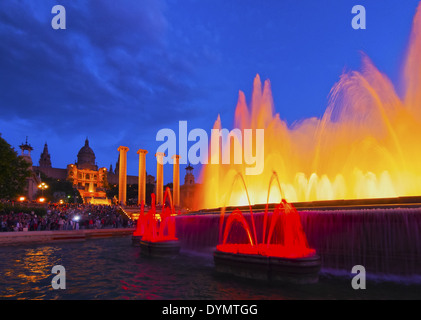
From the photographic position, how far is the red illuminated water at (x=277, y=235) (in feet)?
36.4

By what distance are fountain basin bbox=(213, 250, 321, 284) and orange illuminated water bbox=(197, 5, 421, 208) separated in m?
8.21

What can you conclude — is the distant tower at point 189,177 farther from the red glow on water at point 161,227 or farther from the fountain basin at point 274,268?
the fountain basin at point 274,268

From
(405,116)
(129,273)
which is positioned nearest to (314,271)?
(129,273)

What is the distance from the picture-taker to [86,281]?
11.0 meters

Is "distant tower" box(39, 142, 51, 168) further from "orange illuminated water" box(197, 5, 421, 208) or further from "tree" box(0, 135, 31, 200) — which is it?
"orange illuminated water" box(197, 5, 421, 208)

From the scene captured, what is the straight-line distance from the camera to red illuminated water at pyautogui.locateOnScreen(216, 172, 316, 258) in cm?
1110

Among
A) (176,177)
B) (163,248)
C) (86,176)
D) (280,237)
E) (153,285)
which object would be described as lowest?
(153,285)

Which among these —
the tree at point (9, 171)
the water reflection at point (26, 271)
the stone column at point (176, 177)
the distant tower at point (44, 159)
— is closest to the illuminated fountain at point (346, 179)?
the water reflection at point (26, 271)

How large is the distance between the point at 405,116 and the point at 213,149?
20.4 meters

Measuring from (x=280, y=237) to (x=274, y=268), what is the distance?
4647 mm

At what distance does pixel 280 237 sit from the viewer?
48.2 feet

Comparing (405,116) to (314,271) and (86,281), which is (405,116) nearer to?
(314,271)

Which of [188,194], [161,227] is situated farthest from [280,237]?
[188,194]

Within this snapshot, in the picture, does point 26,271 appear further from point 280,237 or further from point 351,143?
point 351,143
